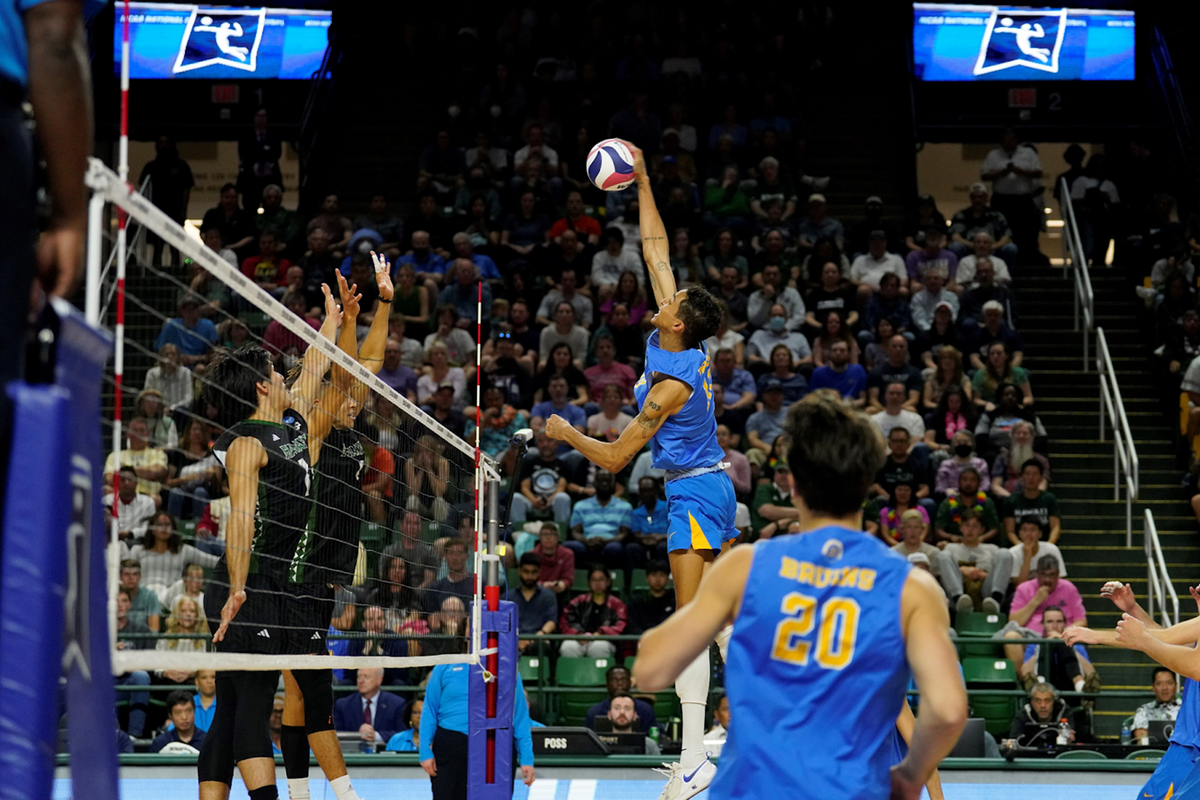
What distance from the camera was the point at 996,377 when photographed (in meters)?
16.0

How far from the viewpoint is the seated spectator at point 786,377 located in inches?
614

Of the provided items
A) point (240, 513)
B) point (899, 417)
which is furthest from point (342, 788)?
point (899, 417)

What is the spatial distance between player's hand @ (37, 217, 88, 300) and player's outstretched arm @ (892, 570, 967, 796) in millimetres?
2135

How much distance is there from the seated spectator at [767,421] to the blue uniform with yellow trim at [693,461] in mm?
7504

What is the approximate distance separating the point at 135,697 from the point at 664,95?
12599 mm

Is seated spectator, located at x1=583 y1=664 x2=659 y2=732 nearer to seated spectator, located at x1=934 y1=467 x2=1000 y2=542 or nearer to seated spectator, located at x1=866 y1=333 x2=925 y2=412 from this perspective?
seated spectator, located at x1=934 y1=467 x2=1000 y2=542

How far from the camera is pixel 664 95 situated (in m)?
20.7

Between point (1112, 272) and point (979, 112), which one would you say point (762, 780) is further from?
point (979, 112)

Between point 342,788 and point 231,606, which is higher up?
point 231,606

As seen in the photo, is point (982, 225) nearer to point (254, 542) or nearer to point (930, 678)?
point (254, 542)

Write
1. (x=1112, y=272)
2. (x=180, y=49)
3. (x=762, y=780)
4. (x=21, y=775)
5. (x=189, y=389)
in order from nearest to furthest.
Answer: (x=21, y=775) → (x=762, y=780) → (x=189, y=389) → (x=1112, y=272) → (x=180, y=49)

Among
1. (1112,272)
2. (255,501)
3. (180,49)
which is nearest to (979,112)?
(1112,272)

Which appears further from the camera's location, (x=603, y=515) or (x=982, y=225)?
(x=982, y=225)

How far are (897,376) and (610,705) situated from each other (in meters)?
6.11
